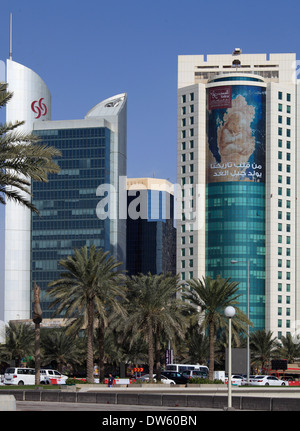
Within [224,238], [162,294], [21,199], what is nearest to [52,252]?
[224,238]

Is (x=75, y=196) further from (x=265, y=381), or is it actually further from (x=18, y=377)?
(x=18, y=377)

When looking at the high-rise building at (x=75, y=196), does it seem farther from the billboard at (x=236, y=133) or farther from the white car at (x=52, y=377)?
the white car at (x=52, y=377)

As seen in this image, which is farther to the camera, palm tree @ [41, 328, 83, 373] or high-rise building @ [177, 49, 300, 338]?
high-rise building @ [177, 49, 300, 338]

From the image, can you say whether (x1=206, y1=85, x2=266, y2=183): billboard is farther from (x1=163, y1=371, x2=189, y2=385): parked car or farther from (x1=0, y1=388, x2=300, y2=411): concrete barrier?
(x1=0, y1=388, x2=300, y2=411): concrete barrier

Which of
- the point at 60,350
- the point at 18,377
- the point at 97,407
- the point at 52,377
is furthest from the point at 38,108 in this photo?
the point at 97,407

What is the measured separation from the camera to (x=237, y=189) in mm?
164625

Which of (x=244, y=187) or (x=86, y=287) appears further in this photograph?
(x=244, y=187)

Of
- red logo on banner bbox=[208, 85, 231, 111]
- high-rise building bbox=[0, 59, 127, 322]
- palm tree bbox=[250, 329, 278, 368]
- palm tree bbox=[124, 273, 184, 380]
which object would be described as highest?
red logo on banner bbox=[208, 85, 231, 111]

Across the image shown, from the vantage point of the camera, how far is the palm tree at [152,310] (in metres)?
73.1

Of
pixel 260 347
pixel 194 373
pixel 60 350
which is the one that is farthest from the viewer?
pixel 260 347

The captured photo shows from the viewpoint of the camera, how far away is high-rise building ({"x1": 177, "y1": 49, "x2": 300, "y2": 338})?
164 metres

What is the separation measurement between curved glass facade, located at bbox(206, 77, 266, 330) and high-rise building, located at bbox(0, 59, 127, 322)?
93.9ft

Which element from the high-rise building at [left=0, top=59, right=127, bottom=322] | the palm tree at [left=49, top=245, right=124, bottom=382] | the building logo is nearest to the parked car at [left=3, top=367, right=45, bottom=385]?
the palm tree at [left=49, top=245, right=124, bottom=382]

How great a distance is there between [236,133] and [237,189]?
10937 millimetres
